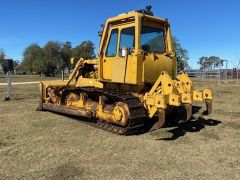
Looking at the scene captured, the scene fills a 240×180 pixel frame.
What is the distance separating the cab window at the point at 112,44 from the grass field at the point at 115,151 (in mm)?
2226

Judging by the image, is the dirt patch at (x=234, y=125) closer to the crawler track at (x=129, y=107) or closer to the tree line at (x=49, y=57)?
the crawler track at (x=129, y=107)

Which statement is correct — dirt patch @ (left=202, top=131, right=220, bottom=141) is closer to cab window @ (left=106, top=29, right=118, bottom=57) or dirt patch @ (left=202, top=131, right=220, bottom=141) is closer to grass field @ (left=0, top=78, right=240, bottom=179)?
grass field @ (left=0, top=78, right=240, bottom=179)

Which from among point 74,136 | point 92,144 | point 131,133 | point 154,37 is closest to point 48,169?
point 92,144

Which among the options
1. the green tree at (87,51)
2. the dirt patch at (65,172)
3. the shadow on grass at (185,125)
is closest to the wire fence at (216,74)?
the green tree at (87,51)

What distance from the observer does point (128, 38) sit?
376 inches

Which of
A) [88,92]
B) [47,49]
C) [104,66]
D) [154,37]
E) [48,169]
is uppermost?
[47,49]

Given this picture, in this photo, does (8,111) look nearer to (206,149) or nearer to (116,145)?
(116,145)

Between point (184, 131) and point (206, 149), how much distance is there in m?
1.86

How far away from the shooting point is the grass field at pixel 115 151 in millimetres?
6199

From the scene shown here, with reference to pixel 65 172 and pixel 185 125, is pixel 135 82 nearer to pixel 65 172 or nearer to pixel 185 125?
pixel 185 125

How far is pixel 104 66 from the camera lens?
1027cm

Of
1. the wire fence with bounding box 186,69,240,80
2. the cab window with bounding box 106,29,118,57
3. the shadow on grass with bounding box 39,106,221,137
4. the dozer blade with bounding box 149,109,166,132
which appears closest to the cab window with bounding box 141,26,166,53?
the cab window with bounding box 106,29,118,57

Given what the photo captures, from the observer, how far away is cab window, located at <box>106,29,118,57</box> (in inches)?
390

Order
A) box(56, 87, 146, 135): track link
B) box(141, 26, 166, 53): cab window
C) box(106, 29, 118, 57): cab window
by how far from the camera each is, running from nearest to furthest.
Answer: box(56, 87, 146, 135): track link → box(141, 26, 166, 53): cab window → box(106, 29, 118, 57): cab window
